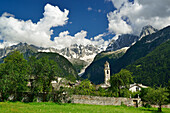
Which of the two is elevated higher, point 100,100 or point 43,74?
point 43,74

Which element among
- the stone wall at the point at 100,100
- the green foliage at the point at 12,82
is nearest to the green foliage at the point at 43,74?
the green foliage at the point at 12,82

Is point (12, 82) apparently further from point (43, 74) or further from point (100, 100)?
point (100, 100)

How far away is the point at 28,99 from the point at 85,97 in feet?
49.0

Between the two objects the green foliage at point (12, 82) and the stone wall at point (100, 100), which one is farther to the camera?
the stone wall at point (100, 100)

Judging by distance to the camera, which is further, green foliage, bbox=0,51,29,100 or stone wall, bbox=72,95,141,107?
stone wall, bbox=72,95,141,107

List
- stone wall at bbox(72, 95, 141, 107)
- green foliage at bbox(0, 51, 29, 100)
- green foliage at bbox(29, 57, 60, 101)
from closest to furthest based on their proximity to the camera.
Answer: green foliage at bbox(0, 51, 29, 100) < green foliage at bbox(29, 57, 60, 101) < stone wall at bbox(72, 95, 141, 107)

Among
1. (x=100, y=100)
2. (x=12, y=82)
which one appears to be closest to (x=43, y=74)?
(x=12, y=82)

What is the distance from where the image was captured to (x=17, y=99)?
125 feet

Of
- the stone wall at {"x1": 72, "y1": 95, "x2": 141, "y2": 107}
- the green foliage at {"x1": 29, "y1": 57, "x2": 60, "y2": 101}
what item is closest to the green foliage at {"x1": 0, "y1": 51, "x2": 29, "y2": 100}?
the green foliage at {"x1": 29, "y1": 57, "x2": 60, "y2": 101}

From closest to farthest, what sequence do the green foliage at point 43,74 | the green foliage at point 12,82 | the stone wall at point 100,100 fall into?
the green foliage at point 12,82 → the green foliage at point 43,74 → the stone wall at point 100,100

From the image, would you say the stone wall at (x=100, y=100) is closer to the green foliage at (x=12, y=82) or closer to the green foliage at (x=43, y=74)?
the green foliage at (x=43, y=74)

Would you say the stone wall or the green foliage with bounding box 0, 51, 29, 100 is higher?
the green foliage with bounding box 0, 51, 29, 100

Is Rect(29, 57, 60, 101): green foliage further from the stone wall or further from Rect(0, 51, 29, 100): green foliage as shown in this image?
the stone wall

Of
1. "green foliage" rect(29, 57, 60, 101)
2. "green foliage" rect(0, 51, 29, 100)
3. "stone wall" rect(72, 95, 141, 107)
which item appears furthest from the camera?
"stone wall" rect(72, 95, 141, 107)
